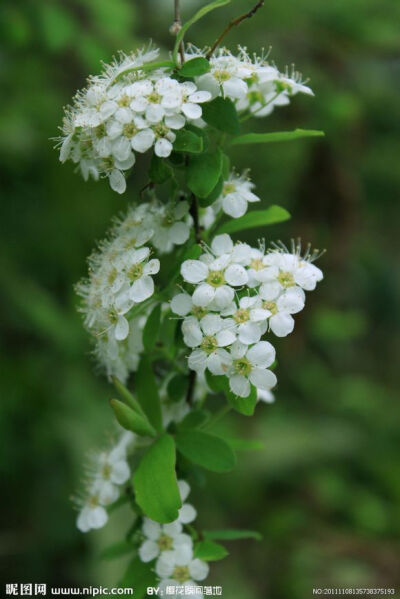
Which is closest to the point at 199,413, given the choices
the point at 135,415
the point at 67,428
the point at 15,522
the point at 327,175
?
the point at 135,415

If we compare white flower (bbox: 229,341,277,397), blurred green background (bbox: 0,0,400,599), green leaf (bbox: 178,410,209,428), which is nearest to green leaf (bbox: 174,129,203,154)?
white flower (bbox: 229,341,277,397)

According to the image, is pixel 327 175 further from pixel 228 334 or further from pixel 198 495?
pixel 228 334

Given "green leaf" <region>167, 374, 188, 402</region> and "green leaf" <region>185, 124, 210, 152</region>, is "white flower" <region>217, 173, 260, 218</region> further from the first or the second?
"green leaf" <region>167, 374, 188, 402</region>

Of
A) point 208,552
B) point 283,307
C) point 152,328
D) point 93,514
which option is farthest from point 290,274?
point 93,514

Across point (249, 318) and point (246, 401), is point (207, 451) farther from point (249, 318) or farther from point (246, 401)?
point (249, 318)

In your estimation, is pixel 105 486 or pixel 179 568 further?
pixel 105 486

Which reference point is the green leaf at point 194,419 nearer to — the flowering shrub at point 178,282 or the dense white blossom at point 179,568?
the flowering shrub at point 178,282
